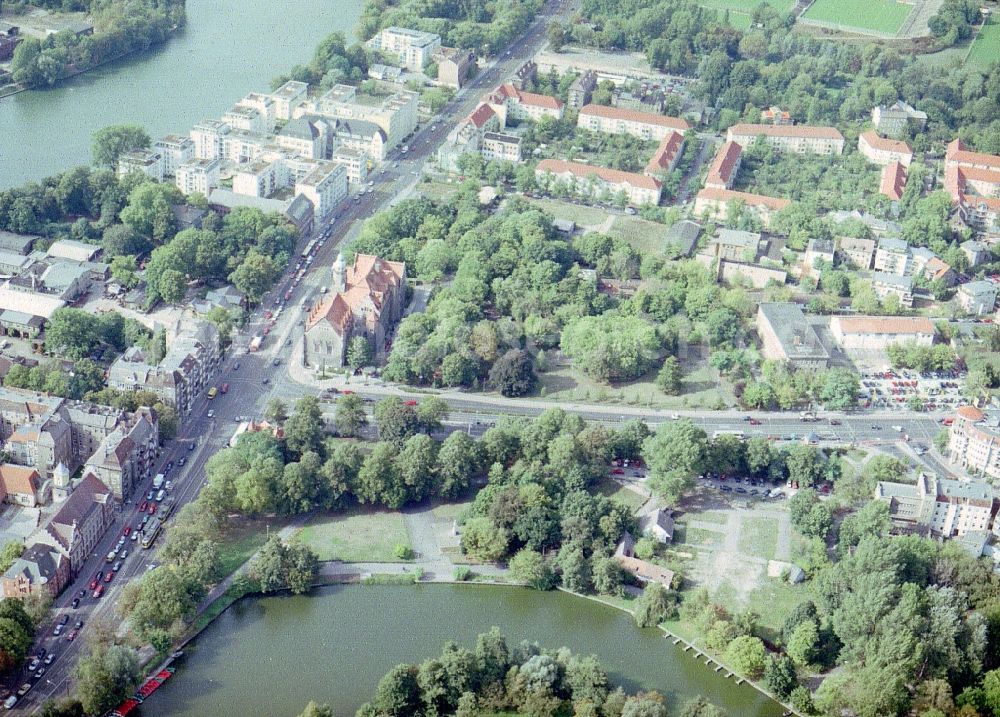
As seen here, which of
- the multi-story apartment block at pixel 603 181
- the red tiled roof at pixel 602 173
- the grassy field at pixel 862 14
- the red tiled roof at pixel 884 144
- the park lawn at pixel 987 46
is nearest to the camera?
the multi-story apartment block at pixel 603 181

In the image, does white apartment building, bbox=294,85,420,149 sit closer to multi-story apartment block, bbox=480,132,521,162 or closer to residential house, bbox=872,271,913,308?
multi-story apartment block, bbox=480,132,521,162

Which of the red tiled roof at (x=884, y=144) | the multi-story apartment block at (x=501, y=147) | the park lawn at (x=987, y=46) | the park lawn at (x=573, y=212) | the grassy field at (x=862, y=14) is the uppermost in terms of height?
the park lawn at (x=987, y=46)

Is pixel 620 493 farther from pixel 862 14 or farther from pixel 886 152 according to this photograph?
pixel 862 14

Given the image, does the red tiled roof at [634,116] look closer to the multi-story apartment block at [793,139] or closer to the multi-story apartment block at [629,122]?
the multi-story apartment block at [629,122]

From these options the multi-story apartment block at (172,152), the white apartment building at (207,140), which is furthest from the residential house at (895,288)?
the multi-story apartment block at (172,152)

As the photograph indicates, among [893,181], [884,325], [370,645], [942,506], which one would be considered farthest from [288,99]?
[942,506]

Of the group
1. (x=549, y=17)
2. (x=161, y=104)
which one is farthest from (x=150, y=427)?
(x=549, y=17)

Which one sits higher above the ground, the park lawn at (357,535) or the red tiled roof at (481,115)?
the red tiled roof at (481,115)
